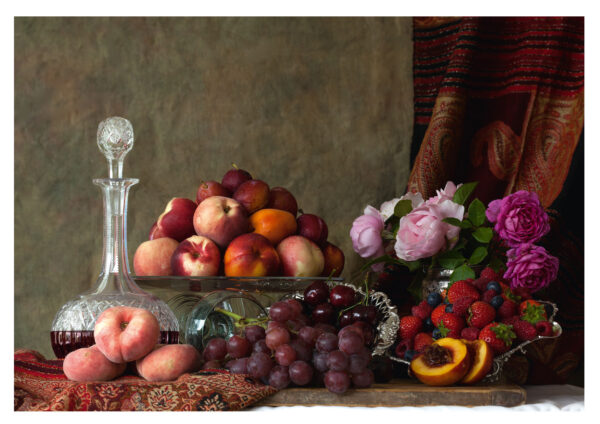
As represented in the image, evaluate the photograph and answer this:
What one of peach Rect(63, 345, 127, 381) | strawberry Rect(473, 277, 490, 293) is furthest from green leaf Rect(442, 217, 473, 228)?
peach Rect(63, 345, 127, 381)

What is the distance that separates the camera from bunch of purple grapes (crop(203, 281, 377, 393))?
0.80m

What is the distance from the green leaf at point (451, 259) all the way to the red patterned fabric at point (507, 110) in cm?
32

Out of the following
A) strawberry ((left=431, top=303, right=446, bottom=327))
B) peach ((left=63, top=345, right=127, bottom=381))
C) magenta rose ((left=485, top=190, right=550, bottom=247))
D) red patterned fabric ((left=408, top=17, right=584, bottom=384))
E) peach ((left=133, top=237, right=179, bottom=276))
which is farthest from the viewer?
red patterned fabric ((left=408, top=17, right=584, bottom=384))

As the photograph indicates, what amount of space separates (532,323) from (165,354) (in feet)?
1.64

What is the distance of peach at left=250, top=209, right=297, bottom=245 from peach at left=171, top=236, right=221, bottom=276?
0.09 metres

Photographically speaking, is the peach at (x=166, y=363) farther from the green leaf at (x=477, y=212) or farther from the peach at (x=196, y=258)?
the green leaf at (x=477, y=212)

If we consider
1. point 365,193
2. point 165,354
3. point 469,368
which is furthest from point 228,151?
point 469,368

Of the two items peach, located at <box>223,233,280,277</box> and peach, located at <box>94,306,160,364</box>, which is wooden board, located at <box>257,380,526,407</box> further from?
peach, located at <box>223,233,280,277</box>

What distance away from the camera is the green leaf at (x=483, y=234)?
1.08 m

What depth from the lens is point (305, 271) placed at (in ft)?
3.76

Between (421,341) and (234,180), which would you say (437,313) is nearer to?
(421,341)

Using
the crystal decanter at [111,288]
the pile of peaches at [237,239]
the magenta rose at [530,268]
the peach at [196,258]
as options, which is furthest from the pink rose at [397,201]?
the crystal decanter at [111,288]

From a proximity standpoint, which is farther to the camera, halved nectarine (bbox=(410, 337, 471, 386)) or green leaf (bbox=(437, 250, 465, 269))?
green leaf (bbox=(437, 250, 465, 269))
